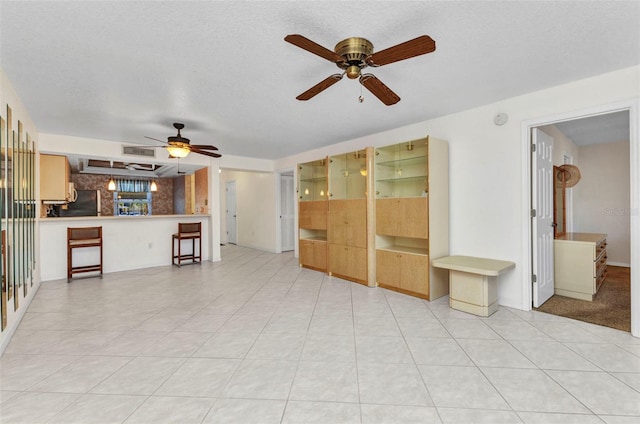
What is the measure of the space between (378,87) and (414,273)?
2453 mm

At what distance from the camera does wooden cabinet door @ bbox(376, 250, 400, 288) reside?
4.09 meters

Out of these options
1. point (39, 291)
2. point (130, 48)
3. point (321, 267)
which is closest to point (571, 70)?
point (130, 48)

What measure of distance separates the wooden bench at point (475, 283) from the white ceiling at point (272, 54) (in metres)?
1.88

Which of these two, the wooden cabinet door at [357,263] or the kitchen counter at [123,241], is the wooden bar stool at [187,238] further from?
the wooden cabinet door at [357,263]

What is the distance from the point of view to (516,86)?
120 inches

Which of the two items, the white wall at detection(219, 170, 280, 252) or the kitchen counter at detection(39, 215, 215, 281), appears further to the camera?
the white wall at detection(219, 170, 280, 252)

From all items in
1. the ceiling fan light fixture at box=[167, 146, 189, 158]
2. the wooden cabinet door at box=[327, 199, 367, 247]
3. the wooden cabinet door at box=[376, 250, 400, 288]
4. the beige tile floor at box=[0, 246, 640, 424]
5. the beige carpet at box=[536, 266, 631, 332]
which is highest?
the ceiling fan light fixture at box=[167, 146, 189, 158]

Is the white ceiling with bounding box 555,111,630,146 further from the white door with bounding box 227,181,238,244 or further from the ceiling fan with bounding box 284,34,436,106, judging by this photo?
the white door with bounding box 227,181,238,244

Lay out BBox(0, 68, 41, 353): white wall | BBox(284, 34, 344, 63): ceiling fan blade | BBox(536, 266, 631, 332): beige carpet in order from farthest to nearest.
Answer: BBox(536, 266, 631, 332): beige carpet, BBox(0, 68, 41, 353): white wall, BBox(284, 34, 344, 63): ceiling fan blade

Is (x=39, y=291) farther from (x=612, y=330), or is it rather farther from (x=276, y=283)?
(x=612, y=330)

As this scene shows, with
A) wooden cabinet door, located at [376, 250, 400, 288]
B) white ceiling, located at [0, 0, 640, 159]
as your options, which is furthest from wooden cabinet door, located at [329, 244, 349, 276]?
white ceiling, located at [0, 0, 640, 159]

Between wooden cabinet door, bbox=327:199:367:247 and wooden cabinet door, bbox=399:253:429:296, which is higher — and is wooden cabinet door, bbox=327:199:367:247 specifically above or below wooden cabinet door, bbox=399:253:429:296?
above

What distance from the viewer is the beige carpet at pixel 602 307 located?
9.79 ft

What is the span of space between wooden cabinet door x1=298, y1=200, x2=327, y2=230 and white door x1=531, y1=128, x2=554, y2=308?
304cm
